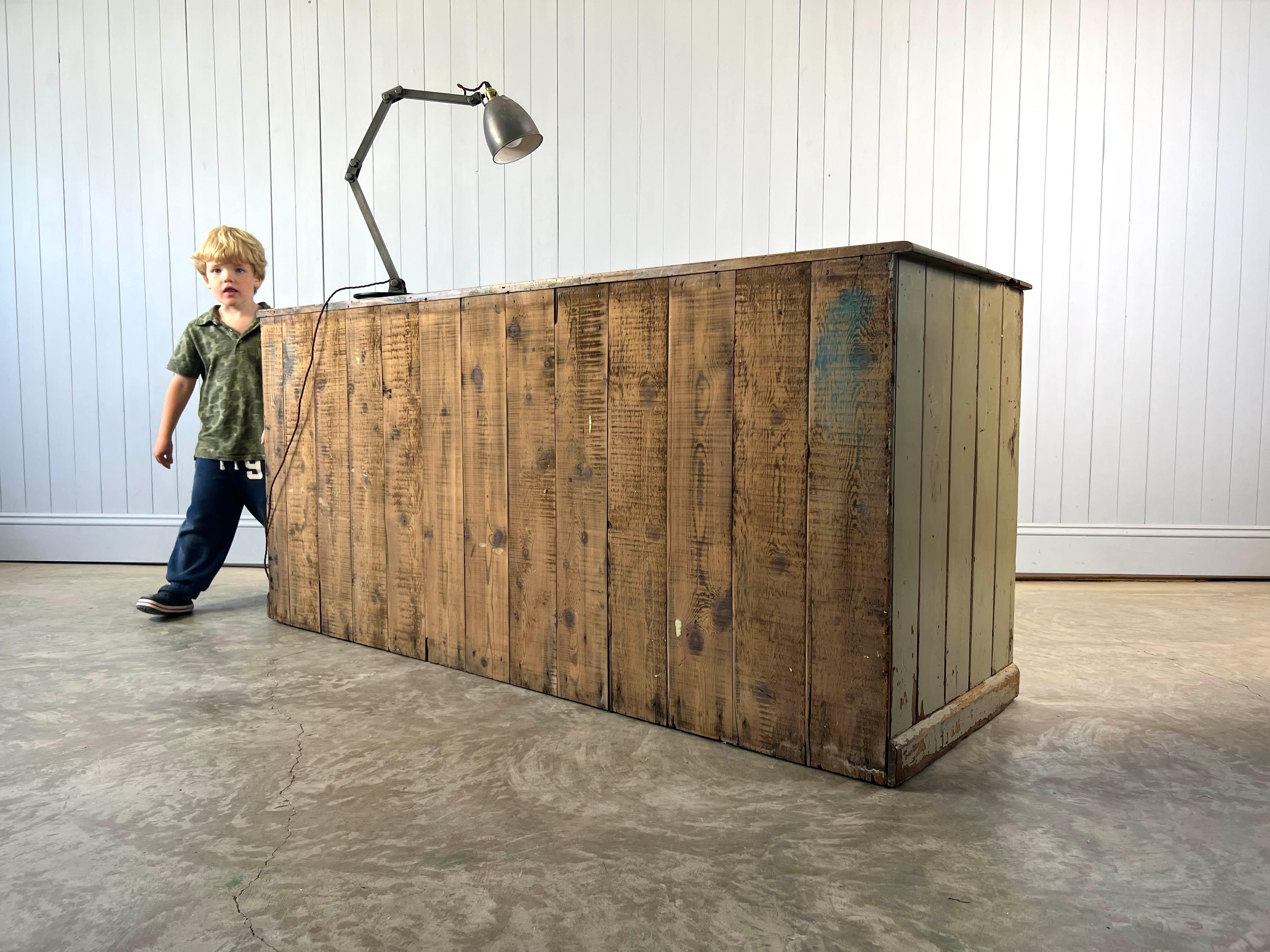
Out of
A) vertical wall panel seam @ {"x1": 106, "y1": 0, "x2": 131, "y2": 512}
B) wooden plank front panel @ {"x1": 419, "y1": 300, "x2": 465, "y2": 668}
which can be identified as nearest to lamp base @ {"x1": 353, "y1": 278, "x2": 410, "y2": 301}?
wooden plank front panel @ {"x1": 419, "y1": 300, "x2": 465, "y2": 668}

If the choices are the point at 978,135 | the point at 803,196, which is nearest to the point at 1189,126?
the point at 978,135

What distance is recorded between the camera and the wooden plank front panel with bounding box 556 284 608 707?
1.76m

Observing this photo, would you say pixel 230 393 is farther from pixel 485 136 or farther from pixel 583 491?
pixel 583 491

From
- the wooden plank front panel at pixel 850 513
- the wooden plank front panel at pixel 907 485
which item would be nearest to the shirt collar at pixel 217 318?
the wooden plank front panel at pixel 850 513

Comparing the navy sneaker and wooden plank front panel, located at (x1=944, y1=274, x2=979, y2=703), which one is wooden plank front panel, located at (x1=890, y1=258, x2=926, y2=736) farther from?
the navy sneaker

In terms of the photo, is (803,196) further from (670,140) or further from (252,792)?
(252,792)

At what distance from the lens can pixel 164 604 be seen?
2619 millimetres

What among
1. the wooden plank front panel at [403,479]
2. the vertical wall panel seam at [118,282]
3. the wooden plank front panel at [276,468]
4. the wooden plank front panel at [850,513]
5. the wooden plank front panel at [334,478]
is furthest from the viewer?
the vertical wall panel seam at [118,282]

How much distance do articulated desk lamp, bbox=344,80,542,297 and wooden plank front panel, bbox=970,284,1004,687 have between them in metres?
1.13

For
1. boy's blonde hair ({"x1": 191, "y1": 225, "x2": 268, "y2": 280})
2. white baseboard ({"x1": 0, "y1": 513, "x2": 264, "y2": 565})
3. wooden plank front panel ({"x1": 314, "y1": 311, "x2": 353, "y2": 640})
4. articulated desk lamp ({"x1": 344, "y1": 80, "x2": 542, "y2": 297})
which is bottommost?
white baseboard ({"x1": 0, "y1": 513, "x2": 264, "y2": 565})

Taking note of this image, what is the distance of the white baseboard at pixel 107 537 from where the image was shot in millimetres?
3494

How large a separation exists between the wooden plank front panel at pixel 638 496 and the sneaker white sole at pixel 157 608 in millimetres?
1572

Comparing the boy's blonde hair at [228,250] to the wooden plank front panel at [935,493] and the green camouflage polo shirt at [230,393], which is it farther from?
the wooden plank front panel at [935,493]

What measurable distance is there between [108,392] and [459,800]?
2.91 meters
